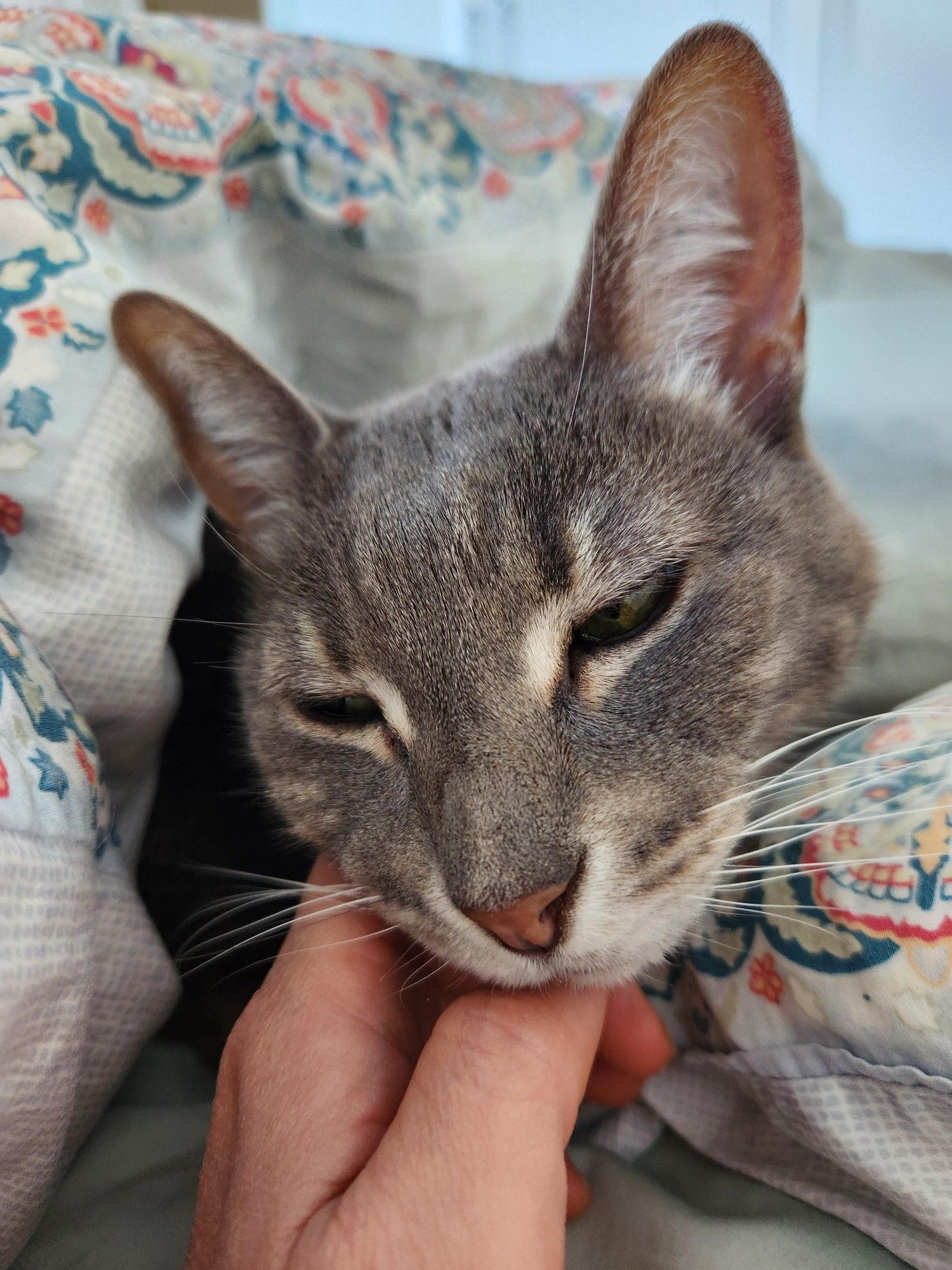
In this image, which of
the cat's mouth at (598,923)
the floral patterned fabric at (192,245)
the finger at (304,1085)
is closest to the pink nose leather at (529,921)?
the cat's mouth at (598,923)

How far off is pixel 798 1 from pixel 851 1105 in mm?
1836

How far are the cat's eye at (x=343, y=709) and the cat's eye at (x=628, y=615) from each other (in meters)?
0.23

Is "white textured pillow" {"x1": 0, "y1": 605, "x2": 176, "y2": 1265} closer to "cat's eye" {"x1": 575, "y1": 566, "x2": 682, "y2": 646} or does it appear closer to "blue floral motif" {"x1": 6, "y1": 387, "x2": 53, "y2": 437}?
"blue floral motif" {"x1": 6, "y1": 387, "x2": 53, "y2": 437}

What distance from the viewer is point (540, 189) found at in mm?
1505

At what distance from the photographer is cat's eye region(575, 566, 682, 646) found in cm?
80

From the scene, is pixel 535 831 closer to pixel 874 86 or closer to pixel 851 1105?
pixel 851 1105

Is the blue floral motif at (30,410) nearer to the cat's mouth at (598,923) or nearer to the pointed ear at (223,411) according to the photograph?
the pointed ear at (223,411)

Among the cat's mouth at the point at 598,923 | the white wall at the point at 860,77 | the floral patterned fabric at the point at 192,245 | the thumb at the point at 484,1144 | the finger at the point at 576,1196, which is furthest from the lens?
the white wall at the point at 860,77

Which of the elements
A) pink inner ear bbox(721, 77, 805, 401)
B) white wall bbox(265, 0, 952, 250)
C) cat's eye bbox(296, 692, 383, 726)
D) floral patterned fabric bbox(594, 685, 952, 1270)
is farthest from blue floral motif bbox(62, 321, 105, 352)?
white wall bbox(265, 0, 952, 250)

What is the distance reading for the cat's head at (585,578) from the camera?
707 mm

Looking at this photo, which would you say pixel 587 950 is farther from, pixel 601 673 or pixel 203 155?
pixel 203 155

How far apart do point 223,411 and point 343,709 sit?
0.40 meters

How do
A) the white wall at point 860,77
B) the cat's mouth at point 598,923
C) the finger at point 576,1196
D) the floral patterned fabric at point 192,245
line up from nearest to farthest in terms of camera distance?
the cat's mouth at point 598,923
the finger at point 576,1196
the floral patterned fabric at point 192,245
the white wall at point 860,77

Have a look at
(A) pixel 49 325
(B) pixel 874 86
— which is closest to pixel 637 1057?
(A) pixel 49 325
